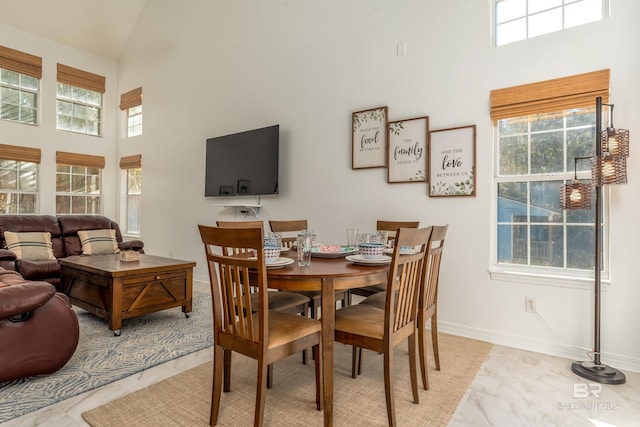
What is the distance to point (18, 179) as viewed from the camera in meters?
5.73

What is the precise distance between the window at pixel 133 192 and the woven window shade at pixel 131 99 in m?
0.91

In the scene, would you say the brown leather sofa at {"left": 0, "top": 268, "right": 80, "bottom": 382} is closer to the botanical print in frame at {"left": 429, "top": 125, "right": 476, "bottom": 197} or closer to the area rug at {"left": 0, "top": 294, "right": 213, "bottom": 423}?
the area rug at {"left": 0, "top": 294, "right": 213, "bottom": 423}

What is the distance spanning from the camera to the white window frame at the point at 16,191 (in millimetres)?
5609

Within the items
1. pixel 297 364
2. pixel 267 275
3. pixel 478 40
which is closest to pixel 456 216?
pixel 478 40

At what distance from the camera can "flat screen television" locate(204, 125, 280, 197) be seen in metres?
4.26

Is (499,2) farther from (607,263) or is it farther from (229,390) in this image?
(229,390)

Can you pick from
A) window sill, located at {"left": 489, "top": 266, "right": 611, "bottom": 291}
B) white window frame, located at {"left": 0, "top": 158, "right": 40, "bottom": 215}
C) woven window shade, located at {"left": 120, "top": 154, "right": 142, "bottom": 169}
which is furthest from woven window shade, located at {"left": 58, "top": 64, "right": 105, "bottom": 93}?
window sill, located at {"left": 489, "top": 266, "right": 611, "bottom": 291}

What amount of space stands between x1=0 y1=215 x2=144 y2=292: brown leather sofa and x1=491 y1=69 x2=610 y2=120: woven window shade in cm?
415

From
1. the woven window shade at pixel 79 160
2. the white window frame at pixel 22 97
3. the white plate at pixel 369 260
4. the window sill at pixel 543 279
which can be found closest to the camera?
the white plate at pixel 369 260

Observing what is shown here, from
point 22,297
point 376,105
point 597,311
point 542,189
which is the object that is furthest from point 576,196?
point 22,297

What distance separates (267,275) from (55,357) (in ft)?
5.03

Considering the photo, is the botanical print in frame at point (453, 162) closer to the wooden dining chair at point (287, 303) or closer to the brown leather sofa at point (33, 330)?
the wooden dining chair at point (287, 303)

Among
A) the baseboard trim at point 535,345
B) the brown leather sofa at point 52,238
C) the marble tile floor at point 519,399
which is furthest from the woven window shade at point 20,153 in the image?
the baseboard trim at point 535,345

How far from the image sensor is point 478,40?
3.04 m
